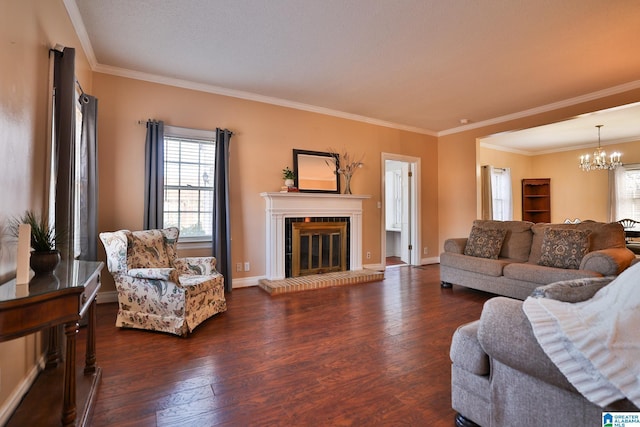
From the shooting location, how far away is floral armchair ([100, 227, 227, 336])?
261 centimetres

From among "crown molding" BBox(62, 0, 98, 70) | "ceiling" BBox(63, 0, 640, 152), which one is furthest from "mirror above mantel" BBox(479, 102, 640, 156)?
"crown molding" BBox(62, 0, 98, 70)

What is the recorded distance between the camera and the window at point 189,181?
12.7ft

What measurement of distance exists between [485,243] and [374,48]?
2.82 m

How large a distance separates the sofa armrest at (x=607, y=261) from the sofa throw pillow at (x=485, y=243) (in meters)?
0.94

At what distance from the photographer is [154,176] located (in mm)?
3590

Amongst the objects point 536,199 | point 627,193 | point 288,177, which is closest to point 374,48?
point 288,177

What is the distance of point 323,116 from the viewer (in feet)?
16.3

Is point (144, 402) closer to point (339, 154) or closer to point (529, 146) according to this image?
point (339, 154)

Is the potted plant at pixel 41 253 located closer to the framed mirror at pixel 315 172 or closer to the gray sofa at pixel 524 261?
the framed mirror at pixel 315 172

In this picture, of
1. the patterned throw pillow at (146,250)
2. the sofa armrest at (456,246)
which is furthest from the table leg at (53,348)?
the sofa armrest at (456,246)

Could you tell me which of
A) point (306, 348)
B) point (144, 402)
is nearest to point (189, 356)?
point (144, 402)

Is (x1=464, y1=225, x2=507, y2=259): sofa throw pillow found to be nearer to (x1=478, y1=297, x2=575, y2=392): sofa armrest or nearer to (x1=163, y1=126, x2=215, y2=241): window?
(x1=478, y1=297, x2=575, y2=392): sofa armrest

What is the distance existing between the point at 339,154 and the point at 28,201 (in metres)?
3.95

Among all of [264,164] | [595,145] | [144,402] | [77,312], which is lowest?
[144,402]
